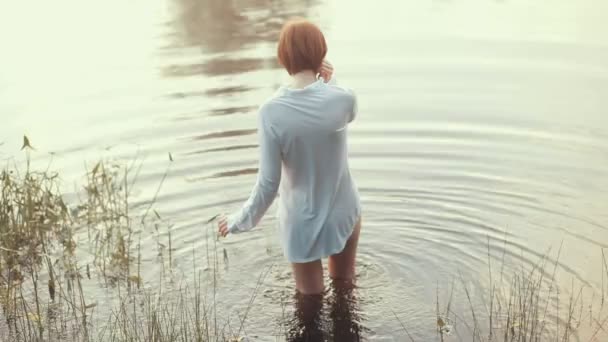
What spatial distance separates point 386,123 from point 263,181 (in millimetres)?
5054

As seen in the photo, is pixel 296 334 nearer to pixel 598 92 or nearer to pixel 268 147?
pixel 268 147

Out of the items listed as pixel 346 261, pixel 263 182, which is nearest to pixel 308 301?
pixel 346 261

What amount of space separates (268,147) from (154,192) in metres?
3.70

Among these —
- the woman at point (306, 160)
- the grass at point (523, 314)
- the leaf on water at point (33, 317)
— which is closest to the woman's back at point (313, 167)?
the woman at point (306, 160)

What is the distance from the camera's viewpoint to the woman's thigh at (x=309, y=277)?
6.15 m

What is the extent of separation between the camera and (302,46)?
17.8ft

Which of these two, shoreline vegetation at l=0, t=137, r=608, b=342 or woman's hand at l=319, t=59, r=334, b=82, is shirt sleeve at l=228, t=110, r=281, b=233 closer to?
woman's hand at l=319, t=59, r=334, b=82

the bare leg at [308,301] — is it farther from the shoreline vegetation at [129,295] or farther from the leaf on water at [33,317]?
the leaf on water at [33,317]

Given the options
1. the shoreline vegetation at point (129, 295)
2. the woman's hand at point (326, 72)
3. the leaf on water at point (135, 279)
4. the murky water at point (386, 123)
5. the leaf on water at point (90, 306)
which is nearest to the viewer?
the woman's hand at point (326, 72)

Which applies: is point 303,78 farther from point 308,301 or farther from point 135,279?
point 135,279

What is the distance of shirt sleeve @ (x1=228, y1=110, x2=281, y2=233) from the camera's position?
5.52 meters

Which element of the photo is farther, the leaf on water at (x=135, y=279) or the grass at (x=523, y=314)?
the leaf on water at (x=135, y=279)

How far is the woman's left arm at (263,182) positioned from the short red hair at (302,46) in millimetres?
349

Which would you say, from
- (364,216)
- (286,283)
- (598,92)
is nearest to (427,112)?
(598,92)
